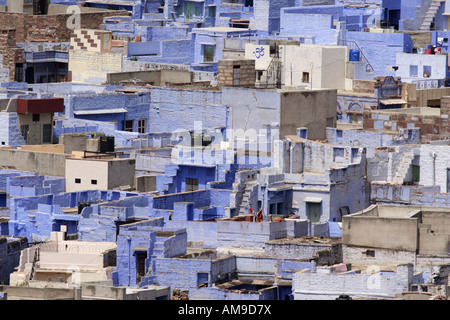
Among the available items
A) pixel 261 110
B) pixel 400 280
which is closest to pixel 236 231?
pixel 400 280

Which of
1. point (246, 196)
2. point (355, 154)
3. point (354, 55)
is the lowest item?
point (246, 196)

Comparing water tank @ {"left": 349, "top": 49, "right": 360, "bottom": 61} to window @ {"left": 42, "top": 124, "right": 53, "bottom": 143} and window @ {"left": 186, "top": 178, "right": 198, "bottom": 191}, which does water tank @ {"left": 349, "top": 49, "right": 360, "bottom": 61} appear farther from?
window @ {"left": 186, "top": 178, "right": 198, "bottom": 191}

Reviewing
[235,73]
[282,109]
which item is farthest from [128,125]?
[282,109]

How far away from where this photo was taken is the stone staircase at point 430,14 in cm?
9581

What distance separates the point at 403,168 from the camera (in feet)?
200

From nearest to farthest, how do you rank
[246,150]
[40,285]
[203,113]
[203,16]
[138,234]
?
[40,285], [138,234], [246,150], [203,113], [203,16]

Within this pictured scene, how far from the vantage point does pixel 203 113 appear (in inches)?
2800

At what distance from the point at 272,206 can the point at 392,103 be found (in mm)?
18682

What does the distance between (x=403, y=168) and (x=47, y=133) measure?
16.4 meters

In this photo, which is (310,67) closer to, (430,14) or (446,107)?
(446,107)

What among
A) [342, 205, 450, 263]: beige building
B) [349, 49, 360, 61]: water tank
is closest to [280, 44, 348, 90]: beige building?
[349, 49, 360, 61]: water tank

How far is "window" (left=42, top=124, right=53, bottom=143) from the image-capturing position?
70.4 metres

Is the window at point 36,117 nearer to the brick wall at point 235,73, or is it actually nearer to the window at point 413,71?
the brick wall at point 235,73
